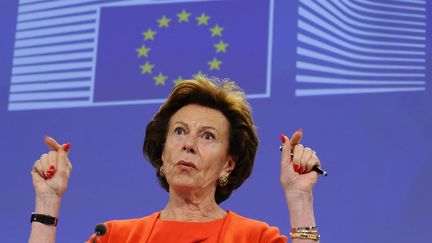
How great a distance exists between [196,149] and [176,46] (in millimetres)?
1072

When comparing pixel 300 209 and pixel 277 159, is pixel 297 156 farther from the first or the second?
pixel 277 159

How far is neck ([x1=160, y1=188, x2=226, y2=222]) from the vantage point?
9.23 feet

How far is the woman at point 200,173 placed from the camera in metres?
2.56

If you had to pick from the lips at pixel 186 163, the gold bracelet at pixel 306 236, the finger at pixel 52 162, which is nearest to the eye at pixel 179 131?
the lips at pixel 186 163

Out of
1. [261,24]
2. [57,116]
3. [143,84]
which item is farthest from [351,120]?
[57,116]

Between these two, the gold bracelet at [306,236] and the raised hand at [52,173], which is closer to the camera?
the gold bracelet at [306,236]

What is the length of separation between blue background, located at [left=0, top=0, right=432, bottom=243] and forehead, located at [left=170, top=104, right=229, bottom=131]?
625mm

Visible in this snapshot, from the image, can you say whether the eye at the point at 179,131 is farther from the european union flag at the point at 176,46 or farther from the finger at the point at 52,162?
the european union flag at the point at 176,46

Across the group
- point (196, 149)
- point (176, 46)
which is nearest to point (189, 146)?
point (196, 149)

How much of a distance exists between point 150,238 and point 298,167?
50cm

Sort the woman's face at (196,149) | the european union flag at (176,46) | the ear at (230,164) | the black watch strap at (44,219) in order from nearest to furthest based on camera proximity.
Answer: the black watch strap at (44,219) < the woman's face at (196,149) < the ear at (230,164) < the european union flag at (176,46)

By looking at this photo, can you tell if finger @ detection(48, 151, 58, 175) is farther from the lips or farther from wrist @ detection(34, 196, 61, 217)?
the lips

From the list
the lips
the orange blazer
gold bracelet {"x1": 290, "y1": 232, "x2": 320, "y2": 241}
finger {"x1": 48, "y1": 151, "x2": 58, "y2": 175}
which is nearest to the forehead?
the lips

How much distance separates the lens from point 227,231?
273cm
